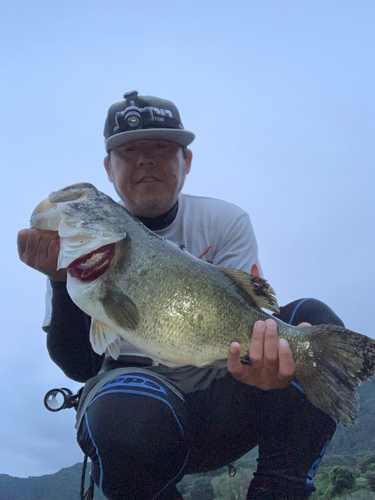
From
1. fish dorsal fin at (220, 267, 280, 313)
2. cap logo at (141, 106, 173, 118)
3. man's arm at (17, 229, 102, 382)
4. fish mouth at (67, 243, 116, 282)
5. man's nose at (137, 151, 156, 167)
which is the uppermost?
cap logo at (141, 106, 173, 118)

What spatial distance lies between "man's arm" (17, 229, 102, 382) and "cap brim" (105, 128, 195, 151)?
116cm

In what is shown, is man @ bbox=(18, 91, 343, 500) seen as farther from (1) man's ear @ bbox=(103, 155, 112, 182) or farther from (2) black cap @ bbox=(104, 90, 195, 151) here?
(1) man's ear @ bbox=(103, 155, 112, 182)

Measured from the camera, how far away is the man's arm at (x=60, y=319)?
2539 millimetres

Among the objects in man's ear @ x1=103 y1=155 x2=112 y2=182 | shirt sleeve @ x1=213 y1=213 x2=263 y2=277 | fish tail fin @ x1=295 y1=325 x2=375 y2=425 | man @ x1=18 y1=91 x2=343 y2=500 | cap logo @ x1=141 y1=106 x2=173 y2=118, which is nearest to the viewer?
fish tail fin @ x1=295 y1=325 x2=375 y2=425

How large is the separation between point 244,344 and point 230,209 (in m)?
1.70

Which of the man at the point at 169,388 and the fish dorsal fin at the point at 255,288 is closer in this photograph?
the man at the point at 169,388

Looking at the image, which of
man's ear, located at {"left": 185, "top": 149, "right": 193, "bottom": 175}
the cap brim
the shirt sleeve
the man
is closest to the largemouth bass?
the man

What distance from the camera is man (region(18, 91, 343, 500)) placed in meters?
2.20

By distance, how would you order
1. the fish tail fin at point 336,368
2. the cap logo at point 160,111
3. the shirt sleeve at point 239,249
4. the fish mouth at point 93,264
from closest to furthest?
the fish tail fin at point 336,368 < the fish mouth at point 93,264 < the shirt sleeve at point 239,249 < the cap logo at point 160,111

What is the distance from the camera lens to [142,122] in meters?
3.34

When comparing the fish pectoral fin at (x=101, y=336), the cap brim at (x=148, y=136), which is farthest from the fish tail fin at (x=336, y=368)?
the cap brim at (x=148, y=136)

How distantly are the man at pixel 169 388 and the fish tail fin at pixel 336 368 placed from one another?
127mm

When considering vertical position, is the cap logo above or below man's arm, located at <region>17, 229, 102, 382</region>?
above

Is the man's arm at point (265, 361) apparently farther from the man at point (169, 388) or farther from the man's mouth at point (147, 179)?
the man's mouth at point (147, 179)
